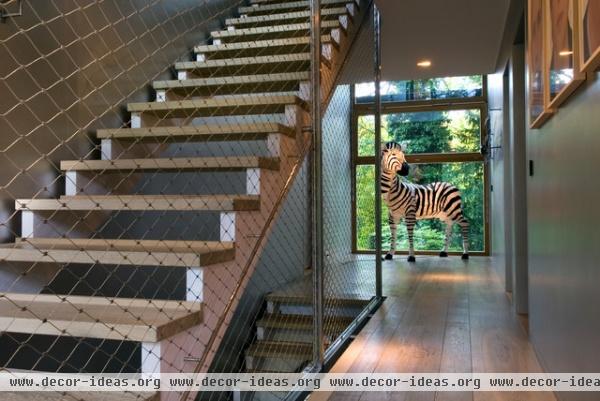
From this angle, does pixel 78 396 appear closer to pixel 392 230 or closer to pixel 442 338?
pixel 442 338

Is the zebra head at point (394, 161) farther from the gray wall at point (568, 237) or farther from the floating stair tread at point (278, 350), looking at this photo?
the gray wall at point (568, 237)

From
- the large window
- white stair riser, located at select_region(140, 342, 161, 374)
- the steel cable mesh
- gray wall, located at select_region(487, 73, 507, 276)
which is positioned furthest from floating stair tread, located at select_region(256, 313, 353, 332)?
white stair riser, located at select_region(140, 342, 161, 374)

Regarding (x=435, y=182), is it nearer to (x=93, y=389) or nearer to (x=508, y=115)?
→ (x=508, y=115)

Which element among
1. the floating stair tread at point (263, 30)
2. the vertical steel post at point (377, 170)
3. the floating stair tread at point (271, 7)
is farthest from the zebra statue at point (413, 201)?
the floating stair tread at point (263, 30)

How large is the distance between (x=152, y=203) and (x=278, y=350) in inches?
128

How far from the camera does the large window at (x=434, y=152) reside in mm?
7477

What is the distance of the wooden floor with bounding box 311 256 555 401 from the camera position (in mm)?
2342

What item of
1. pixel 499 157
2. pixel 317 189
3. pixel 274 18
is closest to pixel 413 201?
pixel 499 157

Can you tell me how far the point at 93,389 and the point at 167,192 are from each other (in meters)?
2.46

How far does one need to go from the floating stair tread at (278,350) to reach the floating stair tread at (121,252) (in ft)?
10.2

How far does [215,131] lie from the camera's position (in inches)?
94.3

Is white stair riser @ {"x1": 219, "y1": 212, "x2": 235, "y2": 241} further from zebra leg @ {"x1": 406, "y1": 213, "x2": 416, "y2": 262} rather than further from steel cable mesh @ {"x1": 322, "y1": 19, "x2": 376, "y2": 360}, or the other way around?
zebra leg @ {"x1": 406, "y1": 213, "x2": 416, "y2": 262}

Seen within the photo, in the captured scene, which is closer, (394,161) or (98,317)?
(98,317)

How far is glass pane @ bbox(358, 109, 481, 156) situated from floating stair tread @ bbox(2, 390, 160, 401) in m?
6.79
